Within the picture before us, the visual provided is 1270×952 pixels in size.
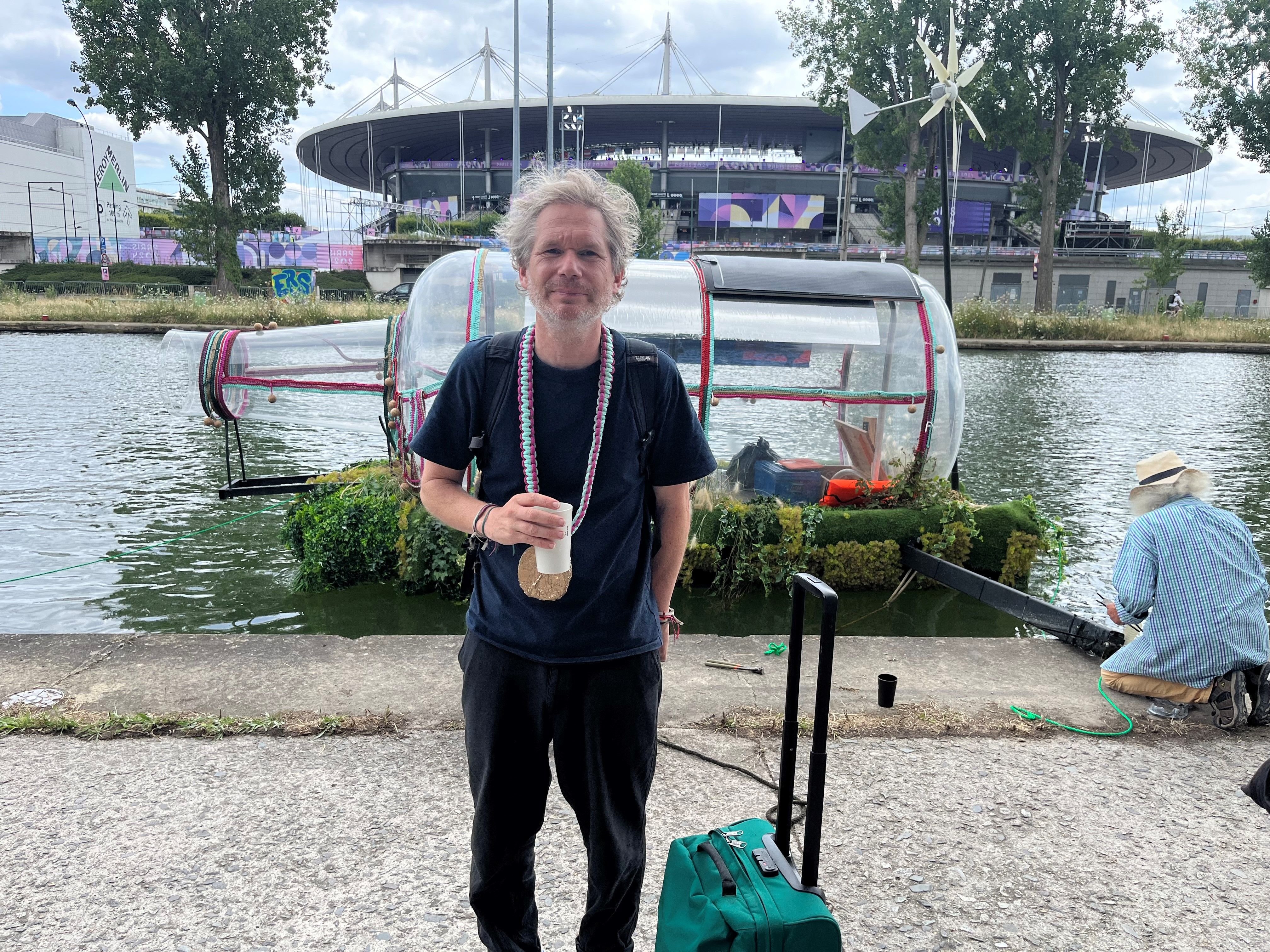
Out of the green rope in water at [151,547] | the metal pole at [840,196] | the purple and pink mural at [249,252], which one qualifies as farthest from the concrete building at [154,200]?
the green rope in water at [151,547]

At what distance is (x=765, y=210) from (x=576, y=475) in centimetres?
7393

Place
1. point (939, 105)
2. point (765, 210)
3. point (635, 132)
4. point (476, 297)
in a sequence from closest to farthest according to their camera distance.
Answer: point (476, 297), point (939, 105), point (765, 210), point (635, 132)

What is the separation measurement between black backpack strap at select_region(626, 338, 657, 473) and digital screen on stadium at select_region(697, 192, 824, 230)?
240 feet

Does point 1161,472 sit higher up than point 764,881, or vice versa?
point 1161,472

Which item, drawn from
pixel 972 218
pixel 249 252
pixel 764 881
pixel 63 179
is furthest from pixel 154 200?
pixel 764 881

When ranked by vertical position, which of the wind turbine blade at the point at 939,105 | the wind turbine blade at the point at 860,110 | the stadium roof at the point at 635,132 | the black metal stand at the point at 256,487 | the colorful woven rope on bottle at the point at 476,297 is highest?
the stadium roof at the point at 635,132

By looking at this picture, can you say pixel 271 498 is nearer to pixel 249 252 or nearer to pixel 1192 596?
pixel 1192 596

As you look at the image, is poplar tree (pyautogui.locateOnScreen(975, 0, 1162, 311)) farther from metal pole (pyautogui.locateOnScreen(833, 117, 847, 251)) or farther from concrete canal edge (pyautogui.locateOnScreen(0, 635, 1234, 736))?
concrete canal edge (pyautogui.locateOnScreen(0, 635, 1234, 736))

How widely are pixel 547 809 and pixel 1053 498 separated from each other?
32.7 ft

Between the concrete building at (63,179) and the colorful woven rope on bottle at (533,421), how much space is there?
285 feet

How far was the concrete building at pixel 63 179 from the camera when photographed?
7925 centimetres

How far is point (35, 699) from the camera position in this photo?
4285 mm

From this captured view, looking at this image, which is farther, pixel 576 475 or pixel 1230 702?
pixel 1230 702

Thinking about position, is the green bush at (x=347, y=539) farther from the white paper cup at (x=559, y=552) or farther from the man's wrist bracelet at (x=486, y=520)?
the white paper cup at (x=559, y=552)
